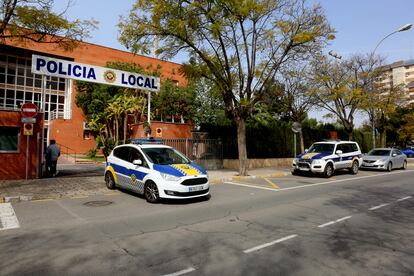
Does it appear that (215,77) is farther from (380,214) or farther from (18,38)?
(380,214)

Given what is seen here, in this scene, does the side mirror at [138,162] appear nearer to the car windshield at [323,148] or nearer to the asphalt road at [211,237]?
the asphalt road at [211,237]

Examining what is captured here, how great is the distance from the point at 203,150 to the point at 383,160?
12.0 meters

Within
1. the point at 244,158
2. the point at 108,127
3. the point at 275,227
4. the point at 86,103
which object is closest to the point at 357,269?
the point at 275,227

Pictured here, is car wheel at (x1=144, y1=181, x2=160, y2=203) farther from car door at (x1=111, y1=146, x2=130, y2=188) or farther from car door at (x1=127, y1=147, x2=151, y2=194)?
car door at (x1=111, y1=146, x2=130, y2=188)

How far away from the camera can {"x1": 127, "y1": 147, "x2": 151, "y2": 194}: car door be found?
9.76 metres

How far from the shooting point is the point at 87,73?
1430 centimetres

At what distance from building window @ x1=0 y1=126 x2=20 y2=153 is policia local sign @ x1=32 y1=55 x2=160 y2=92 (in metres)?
2.77

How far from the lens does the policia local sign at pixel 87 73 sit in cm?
1321

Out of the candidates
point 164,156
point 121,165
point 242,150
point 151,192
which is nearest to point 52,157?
point 121,165

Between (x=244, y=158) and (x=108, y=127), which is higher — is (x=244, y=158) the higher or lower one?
the lower one

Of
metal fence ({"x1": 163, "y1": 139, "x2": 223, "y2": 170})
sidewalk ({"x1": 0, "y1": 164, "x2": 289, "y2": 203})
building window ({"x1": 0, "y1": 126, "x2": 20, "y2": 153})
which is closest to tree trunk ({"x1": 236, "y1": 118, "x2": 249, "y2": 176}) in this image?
metal fence ({"x1": 163, "y1": 139, "x2": 223, "y2": 170})

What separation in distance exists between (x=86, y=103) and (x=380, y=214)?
31019mm

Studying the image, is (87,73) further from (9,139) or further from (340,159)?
(340,159)

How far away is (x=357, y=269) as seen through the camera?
14.8 ft
